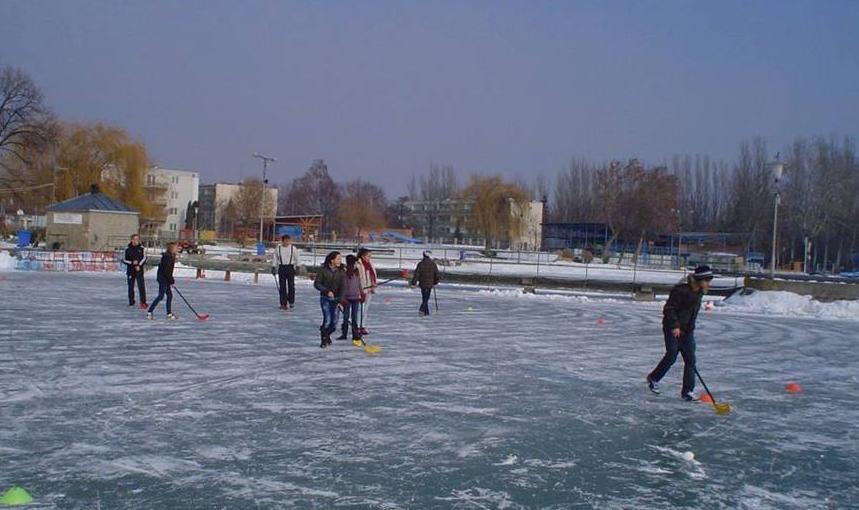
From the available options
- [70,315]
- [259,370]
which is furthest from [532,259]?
[259,370]

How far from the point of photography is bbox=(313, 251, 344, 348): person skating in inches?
536

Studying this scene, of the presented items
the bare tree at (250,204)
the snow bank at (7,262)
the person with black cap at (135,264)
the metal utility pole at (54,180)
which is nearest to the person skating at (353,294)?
the person with black cap at (135,264)

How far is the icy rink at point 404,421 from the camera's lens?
610cm

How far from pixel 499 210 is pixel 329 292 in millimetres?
75389

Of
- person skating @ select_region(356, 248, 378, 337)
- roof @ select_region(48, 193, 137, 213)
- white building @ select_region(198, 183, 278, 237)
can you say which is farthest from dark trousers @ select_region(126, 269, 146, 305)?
white building @ select_region(198, 183, 278, 237)

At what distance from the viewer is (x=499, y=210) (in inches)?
3469

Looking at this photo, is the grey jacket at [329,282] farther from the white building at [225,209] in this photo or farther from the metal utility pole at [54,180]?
the white building at [225,209]

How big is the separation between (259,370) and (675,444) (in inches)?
239

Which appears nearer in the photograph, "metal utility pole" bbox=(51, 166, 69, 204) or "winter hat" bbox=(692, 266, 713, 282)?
"winter hat" bbox=(692, 266, 713, 282)

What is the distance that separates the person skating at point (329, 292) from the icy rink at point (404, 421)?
0.45 m

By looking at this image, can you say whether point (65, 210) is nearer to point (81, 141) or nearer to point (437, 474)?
point (81, 141)

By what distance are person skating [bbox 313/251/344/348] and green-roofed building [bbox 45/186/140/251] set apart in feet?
116

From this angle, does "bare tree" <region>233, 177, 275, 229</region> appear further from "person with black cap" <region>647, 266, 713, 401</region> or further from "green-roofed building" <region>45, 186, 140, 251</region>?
"person with black cap" <region>647, 266, 713, 401</region>

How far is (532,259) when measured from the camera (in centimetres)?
6719
